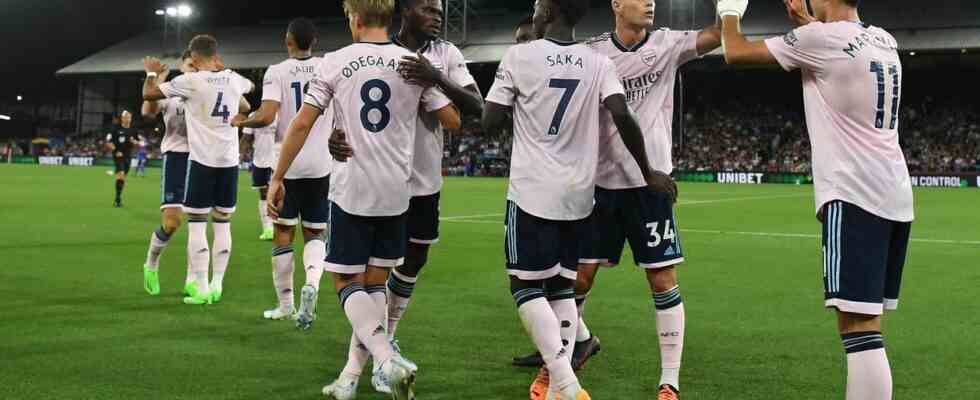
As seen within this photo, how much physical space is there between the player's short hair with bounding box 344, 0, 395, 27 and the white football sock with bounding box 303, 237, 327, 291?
115 inches

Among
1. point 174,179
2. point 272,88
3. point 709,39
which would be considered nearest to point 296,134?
point 709,39

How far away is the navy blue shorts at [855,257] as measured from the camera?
413 cm

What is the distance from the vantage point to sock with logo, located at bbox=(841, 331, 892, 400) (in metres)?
4.19

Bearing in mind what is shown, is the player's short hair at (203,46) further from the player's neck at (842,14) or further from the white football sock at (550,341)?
the player's neck at (842,14)

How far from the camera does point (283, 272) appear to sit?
7.75 m

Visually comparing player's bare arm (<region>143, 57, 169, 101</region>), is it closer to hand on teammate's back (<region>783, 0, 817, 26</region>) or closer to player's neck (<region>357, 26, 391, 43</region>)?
player's neck (<region>357, 26, 391, 43</region>)

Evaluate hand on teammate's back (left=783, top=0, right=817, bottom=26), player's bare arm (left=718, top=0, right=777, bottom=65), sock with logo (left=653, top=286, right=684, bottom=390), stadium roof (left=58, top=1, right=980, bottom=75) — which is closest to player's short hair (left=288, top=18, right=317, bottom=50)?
sock with logo (left=653, top=286, right=684, bottom=390)

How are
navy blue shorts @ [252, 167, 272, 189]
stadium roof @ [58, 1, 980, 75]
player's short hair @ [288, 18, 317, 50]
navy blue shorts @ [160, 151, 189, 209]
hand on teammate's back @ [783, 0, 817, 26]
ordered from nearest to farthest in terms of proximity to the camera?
hand on teammate's back @ [783, 0, 817, 26] < player's short hair @ [288, 18, 317, 50] < navy blue shorts @ [160, 151, 189, 209] < navy blue shorts @ [252, 167, 272, 189] < stadium roof @ [58, 1, 980, 75]

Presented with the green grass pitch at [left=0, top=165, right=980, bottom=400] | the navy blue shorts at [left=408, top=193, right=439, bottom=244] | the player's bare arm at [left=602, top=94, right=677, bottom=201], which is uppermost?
the player's bare arm at [left=602, top=94, right=677, bottom=201]

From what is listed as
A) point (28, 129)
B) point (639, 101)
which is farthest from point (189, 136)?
point (28, 129)

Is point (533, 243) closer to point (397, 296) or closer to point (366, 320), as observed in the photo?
point (366, 320)

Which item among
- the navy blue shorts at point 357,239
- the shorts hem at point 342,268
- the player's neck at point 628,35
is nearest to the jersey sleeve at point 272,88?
the navy blue shorts at point 357,239

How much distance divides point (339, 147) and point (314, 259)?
2.85 meters

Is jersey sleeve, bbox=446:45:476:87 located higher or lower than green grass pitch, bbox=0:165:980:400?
higher
